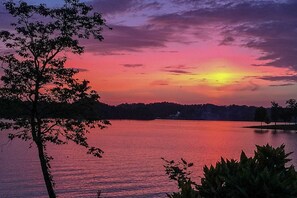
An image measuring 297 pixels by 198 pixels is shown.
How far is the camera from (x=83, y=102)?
21344 millimetres

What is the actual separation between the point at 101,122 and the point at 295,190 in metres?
16.3

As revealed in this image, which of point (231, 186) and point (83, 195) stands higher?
point (231, 186)

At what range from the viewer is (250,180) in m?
6.77

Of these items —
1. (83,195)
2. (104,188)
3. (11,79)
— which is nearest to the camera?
(11,79)

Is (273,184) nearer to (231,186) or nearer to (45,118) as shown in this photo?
(231,186)

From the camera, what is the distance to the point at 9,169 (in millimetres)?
73688

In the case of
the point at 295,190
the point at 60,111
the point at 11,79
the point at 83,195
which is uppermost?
the point at 11,79

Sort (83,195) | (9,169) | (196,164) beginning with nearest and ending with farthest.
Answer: (83,195), (9,169), (196,164)

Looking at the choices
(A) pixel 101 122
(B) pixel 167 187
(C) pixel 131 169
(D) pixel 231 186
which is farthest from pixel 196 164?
(D) pixel 231 186

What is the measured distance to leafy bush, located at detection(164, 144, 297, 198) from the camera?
6719 millimetres

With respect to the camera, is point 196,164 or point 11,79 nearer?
point 11,79

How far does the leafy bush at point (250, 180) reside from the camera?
672 cm

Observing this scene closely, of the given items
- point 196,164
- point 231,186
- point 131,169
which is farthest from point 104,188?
point 231,186

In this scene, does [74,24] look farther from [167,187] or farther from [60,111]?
[167,187]
